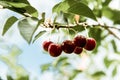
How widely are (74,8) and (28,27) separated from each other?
0.28m

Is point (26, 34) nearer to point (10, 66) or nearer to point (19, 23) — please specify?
point (19, 23)

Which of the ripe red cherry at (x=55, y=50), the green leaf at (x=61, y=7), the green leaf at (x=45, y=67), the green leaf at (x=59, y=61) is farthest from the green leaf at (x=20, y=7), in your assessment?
the green leaf at (x=45, y=67)

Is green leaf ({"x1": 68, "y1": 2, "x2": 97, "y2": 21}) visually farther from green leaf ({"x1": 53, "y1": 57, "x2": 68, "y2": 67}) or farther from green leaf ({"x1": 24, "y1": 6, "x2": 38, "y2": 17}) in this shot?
green leaf ({"x1": 53, "y1": 57, "x2": 68, "y2": 67})

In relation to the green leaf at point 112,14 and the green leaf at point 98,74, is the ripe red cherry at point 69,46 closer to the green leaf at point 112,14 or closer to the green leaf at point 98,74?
the green leaf at point 112,14

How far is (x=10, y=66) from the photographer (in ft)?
14.5

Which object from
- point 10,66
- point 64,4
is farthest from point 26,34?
point 10,66

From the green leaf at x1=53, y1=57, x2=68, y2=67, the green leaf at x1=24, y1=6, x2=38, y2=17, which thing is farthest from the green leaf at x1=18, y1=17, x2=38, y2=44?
the green leaf at x1=53, y1=57, x2=68, y2=67

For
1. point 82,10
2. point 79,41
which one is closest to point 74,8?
point 82,10

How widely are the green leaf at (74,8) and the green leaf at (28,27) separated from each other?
19 cm

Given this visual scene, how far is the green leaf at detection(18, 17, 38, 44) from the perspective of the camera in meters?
1.69

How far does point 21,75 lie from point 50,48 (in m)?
1.35

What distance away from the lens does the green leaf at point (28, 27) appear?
1.69m

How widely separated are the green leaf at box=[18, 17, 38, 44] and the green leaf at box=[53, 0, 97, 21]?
19 centimetres

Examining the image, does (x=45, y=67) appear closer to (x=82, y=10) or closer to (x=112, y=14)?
(x=112, y=14)
